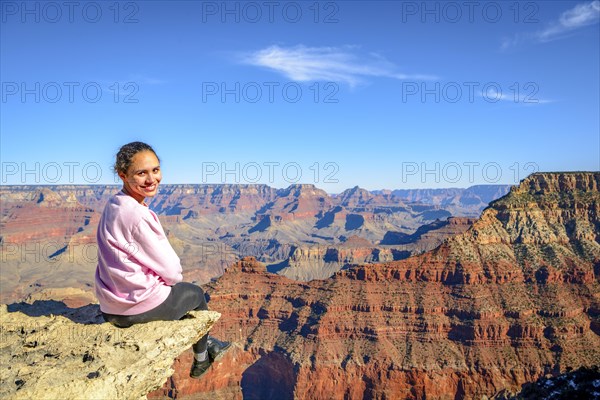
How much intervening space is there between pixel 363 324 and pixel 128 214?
58.5 meters

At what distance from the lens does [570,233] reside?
2931 inches

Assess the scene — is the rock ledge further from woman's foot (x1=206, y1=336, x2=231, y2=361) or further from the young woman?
woman's foot (x1=206, y1=336, x2=231, y2=361)

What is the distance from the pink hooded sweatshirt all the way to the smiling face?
0.80ft

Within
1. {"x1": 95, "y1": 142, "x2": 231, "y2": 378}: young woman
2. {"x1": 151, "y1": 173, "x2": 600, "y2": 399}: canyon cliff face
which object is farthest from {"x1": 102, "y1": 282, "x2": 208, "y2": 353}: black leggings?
{"x1": 151, "y1": 173, "x2": 600, "y2": 399}: canyon cliff face

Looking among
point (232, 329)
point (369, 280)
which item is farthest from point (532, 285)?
point (232, 329)

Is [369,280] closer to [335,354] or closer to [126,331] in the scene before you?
[335,354]

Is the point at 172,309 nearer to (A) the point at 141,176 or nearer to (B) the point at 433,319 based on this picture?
(A) the point at 141,176

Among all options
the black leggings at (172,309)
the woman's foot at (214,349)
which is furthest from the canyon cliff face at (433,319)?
the black leggings at (172,309)

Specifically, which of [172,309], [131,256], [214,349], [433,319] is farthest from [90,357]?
[433,319]

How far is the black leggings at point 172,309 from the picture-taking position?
23.4 ft


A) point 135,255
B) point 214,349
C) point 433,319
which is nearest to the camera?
point 135,255

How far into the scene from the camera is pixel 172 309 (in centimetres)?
730

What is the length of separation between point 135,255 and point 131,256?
0.11m

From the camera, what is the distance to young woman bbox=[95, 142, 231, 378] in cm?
649
